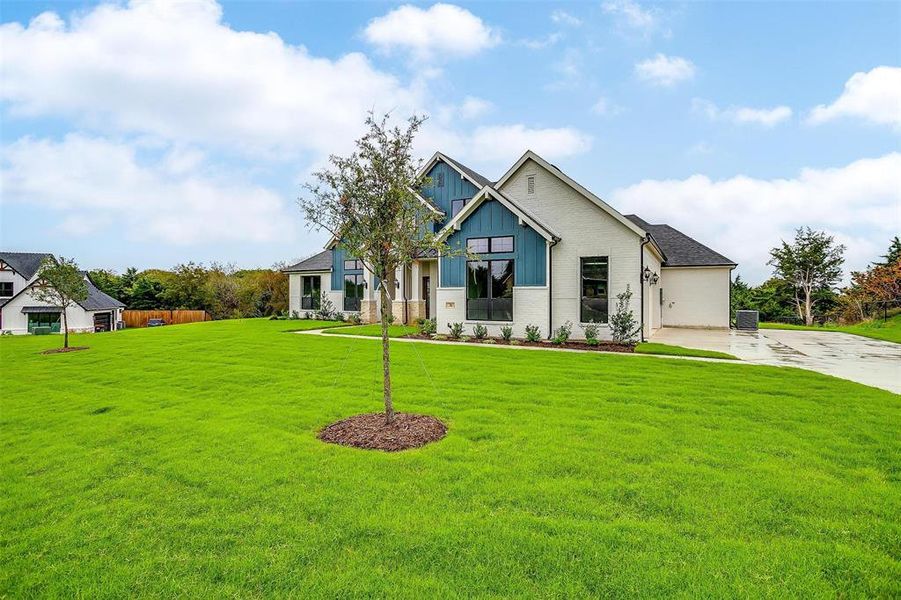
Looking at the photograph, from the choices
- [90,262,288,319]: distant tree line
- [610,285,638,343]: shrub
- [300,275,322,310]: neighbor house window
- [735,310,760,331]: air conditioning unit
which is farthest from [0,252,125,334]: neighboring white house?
[735,310,760,331]: air conditioning unit

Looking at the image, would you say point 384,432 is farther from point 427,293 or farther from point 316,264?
point 316,264

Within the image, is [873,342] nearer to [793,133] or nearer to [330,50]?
[793,133]

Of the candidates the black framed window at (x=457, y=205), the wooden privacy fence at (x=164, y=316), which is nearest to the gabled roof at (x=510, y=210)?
the black framed window at (x=457, y=205)

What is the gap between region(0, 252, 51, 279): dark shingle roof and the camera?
39.3 meters

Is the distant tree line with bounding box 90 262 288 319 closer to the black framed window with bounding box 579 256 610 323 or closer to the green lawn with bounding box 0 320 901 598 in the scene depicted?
the black framed window with bounding box 579 256 610 323

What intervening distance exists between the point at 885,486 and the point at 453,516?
444 cm

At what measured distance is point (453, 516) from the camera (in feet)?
12.1

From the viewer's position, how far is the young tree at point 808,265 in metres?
32.7

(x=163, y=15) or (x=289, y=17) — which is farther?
(x=289, y=17)

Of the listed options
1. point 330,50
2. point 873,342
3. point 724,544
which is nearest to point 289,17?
point 330,50

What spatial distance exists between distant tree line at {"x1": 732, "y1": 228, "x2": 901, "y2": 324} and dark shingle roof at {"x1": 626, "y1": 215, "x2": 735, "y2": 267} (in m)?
8.21

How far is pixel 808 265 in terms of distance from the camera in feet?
109

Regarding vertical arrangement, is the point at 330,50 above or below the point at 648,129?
above

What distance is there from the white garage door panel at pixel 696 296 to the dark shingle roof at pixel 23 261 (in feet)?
171
